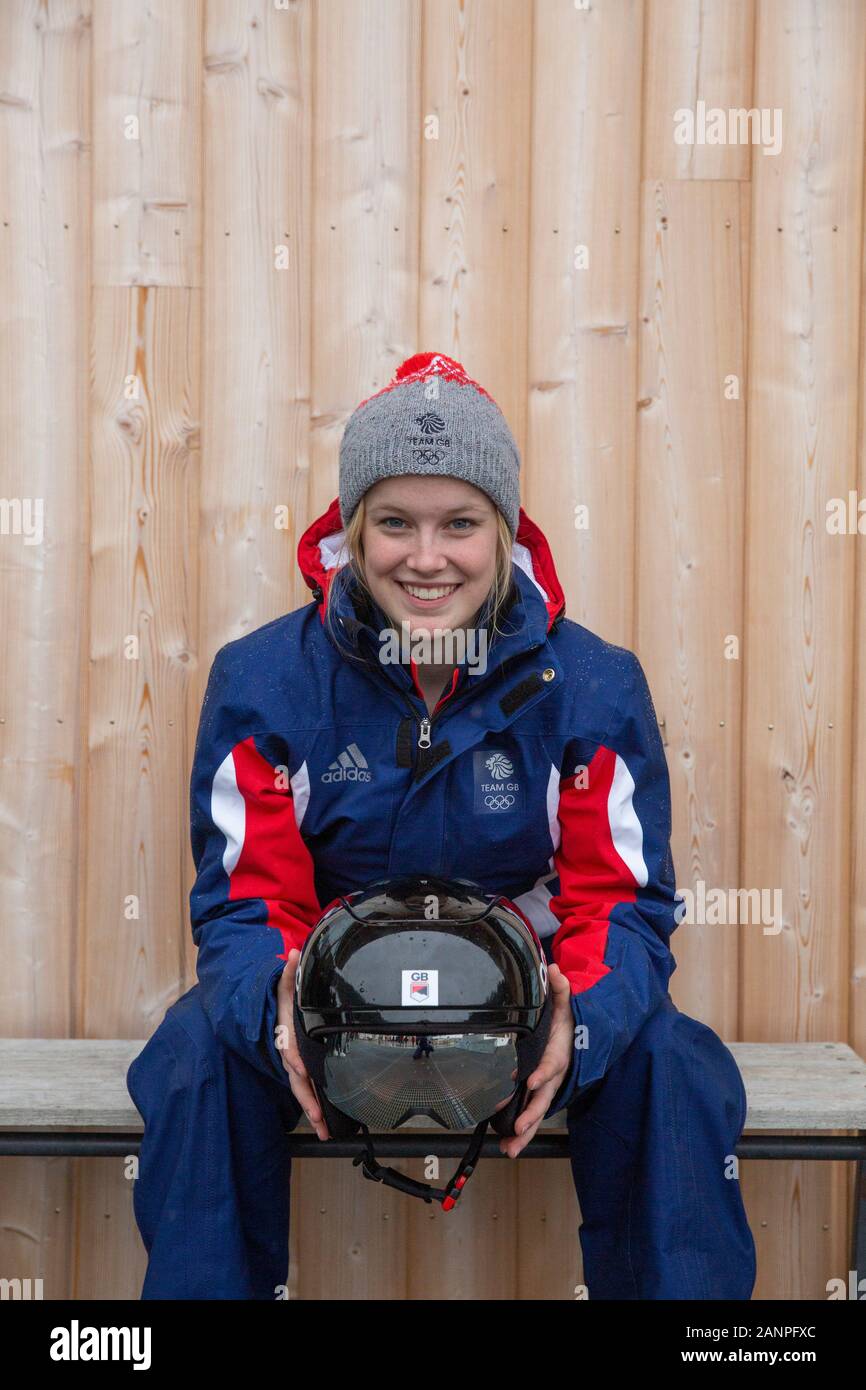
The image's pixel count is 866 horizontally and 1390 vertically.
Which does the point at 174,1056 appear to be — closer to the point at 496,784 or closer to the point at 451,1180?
the point at 451,1180

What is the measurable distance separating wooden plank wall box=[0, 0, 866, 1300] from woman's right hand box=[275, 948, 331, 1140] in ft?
2.29

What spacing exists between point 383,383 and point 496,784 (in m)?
0.75

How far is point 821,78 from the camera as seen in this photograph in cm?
214

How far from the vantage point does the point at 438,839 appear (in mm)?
1796

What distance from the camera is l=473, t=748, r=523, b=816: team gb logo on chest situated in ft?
5.92

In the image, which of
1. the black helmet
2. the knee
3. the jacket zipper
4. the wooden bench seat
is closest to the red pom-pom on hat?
the jacket zipper

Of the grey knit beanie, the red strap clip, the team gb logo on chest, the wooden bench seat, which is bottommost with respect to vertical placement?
the wooden bench seat

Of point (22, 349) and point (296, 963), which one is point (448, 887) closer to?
point (296, 963)

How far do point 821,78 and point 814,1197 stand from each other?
6.28 ft

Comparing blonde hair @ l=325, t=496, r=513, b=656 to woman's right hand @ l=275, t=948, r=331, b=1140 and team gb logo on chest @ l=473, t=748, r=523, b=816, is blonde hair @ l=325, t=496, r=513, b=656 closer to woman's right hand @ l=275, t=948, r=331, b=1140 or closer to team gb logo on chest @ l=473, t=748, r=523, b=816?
team gb logo on chest @ l=473, t=748, r=523, b=816

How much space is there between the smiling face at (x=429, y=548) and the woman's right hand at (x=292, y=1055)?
1.65ft

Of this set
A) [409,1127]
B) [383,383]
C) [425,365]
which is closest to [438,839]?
[409,1127]

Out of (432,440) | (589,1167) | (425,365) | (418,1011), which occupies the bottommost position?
(589,1167)
